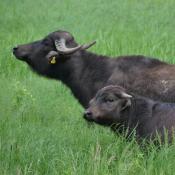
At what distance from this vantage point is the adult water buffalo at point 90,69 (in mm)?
9641

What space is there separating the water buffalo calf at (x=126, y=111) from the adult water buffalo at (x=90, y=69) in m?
1.01

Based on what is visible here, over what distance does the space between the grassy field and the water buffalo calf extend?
27 cm

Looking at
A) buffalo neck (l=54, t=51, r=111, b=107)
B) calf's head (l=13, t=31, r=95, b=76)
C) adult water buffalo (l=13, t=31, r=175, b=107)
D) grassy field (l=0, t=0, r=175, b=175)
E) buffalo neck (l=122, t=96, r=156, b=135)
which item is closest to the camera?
grassy field (l=0, t=0, r=175, b=175)

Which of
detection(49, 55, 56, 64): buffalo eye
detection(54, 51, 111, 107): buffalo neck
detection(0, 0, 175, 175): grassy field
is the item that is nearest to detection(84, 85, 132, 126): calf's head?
detection(0, 0, 175, 175): grassy field

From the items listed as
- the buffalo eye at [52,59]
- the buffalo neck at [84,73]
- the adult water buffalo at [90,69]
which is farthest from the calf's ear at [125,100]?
the buffalo eye at [52,59]

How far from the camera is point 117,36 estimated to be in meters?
16.7

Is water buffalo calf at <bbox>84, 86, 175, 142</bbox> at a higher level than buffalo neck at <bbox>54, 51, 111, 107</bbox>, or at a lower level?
lower

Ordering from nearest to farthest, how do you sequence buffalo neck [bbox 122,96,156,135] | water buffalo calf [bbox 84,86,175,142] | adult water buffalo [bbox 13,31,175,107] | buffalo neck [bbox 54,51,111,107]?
1. water buffalo calf [bbox 84,86,175,142]
2. buffalo neck [bbox 122,96,156,135]
3. adult water buffalo [bbox 13,31,175,107]
4. buffalo neck [bbox 54,51,111,107]

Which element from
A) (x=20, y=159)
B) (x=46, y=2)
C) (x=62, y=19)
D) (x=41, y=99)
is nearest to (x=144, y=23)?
(x=62, y=19)

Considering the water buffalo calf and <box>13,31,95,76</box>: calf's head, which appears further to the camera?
<box>13,31,95,76</box>: calf's head

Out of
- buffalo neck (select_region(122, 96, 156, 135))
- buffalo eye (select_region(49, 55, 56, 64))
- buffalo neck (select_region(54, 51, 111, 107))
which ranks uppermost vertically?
buffalo eye (select_region(49, 55, 56, 64))

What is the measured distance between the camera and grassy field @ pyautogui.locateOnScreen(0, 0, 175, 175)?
711cm

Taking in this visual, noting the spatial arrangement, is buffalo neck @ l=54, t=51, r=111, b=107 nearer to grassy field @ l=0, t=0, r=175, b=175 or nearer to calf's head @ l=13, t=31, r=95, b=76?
calf's head @ l=13, t=31, r=95, b=76

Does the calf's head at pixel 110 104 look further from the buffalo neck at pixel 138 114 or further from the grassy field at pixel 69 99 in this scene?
the grassy field at pixel 69 99
